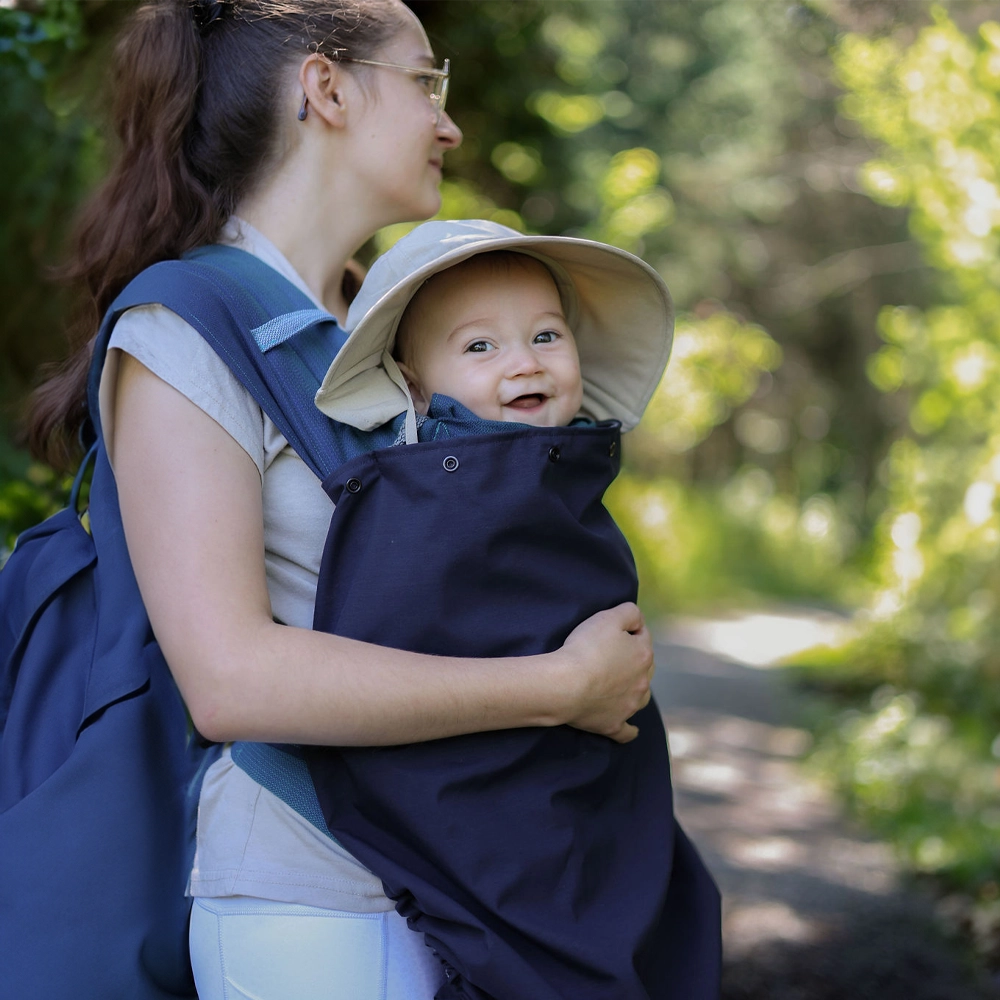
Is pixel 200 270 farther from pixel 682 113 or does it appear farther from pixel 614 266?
pixel 682 113

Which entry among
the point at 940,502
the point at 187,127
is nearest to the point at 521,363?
the point at 187,127

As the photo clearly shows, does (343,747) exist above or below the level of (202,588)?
below

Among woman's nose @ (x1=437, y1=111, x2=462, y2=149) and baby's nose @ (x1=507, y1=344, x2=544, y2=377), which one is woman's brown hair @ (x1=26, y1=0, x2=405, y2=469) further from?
baby's nose @ (x1=507, y1=344, x2=544, y2=377)

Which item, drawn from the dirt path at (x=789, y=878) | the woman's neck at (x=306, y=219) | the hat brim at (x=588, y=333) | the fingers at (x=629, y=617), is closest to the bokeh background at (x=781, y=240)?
the dirt path at (x=789, y=878)

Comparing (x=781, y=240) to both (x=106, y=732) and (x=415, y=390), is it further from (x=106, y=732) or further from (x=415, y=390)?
(x=106, y=732)

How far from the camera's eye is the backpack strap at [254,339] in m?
1.45

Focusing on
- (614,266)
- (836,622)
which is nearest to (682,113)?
(836,622)

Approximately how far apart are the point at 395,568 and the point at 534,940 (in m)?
0.47

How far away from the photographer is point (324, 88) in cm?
174

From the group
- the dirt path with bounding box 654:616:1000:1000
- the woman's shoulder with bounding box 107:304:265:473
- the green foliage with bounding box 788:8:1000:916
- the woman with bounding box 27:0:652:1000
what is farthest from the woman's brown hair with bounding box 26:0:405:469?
the dirt path with bounding box 654:616:1000:1000

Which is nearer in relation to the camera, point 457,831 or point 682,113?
point 457,831

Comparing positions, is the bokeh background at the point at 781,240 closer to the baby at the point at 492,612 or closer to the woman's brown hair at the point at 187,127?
the woman's brown hair at the point at 187,127

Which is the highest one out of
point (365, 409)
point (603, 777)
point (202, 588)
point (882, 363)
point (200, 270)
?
point (200, 270)

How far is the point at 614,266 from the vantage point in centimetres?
170
